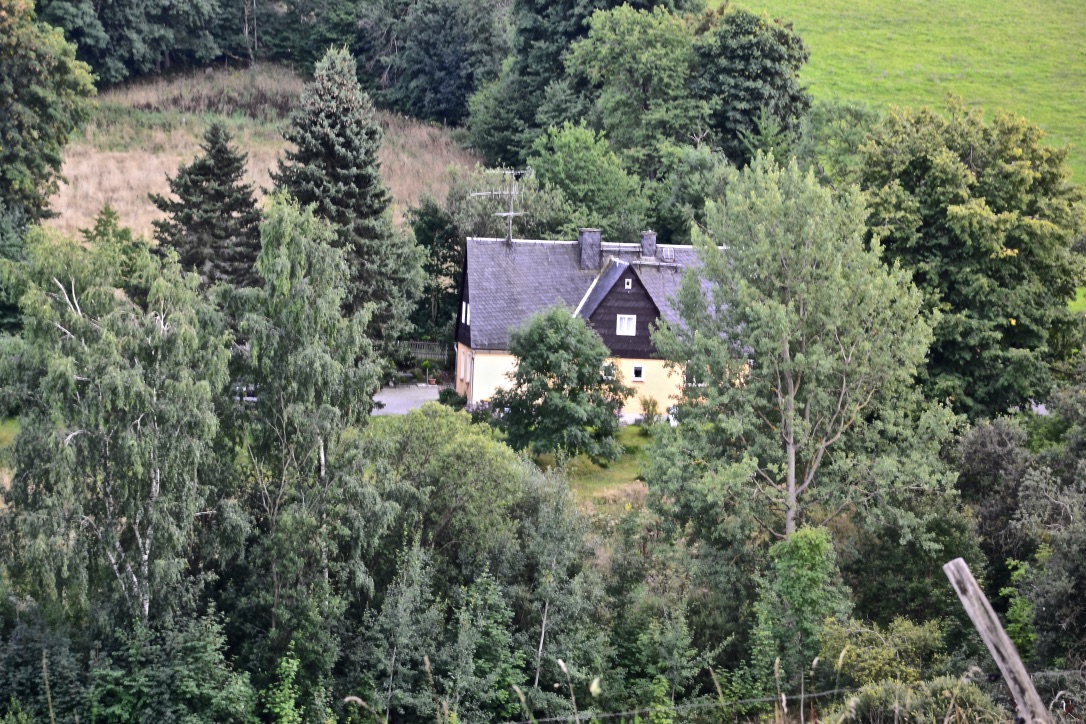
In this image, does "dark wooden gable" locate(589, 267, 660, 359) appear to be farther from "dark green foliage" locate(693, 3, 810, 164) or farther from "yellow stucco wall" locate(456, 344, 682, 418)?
"dark green foliage" locate(693, 3, 810, 164)

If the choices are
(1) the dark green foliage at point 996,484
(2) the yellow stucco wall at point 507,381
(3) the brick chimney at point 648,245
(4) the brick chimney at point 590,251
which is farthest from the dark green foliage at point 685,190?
(1) the dark green foliage at point 996,484

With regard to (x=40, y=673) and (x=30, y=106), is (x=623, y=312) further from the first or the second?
(x=40, y=673)

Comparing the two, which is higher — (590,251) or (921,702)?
(590,251)

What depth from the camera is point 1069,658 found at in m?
17.5

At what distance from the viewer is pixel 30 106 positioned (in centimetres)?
3828

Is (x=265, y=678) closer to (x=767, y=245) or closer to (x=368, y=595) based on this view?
(x=368, y=595)

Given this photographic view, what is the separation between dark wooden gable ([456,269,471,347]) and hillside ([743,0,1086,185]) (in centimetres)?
Result: 2763

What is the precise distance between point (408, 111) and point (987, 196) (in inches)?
2025

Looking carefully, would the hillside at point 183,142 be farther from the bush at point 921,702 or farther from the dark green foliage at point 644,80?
the bush at point 921,702

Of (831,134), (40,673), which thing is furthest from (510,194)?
(40,673)

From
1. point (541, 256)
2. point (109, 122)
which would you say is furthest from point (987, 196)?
point (109, 122)

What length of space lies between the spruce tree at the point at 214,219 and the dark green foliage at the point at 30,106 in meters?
5.19

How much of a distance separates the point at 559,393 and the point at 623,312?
23.5 feet

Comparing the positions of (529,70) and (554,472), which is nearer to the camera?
(554,472)
